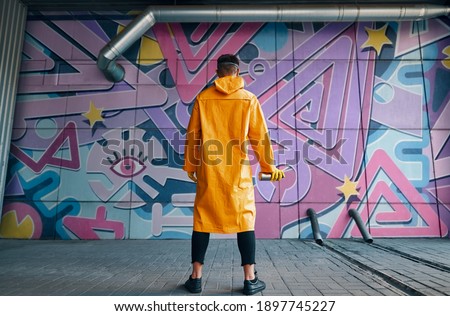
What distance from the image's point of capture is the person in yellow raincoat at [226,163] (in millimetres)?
2459

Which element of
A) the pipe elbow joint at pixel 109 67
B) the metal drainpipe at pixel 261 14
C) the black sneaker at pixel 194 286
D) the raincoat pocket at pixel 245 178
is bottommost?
the black sneaker at pixel 194 286

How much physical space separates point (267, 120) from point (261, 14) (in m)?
2.25

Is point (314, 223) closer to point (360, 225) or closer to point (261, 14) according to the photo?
point (360, 225)

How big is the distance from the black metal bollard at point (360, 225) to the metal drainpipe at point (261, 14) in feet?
13.4

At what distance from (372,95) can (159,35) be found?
5026 millimetres

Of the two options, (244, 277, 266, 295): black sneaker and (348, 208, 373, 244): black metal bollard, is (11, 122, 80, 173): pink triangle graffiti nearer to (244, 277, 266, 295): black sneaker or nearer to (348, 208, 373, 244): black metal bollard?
(244, 277, 266, 295): black sneaker

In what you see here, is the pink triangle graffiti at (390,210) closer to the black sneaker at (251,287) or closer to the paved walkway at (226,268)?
the paved walkway at (226,268)

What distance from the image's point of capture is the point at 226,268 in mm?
3531

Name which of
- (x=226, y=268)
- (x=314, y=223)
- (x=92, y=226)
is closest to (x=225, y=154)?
(x=226, y=268)

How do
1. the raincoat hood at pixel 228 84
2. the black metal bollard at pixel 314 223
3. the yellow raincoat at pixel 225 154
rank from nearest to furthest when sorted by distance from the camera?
the yellow raincoat at pixel 225 154 → the raincoat hood at pixel 228 84 → the black metal bollard at pixel 314 223

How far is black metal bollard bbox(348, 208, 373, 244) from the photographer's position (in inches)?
217

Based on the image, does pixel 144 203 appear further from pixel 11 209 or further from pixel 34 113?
pixel 34 113

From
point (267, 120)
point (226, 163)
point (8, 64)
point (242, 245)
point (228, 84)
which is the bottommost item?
point (242, 245)

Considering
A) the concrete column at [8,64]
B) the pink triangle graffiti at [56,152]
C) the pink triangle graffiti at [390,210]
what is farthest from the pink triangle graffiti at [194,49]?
the pink triangle graffiti at [390,210]
